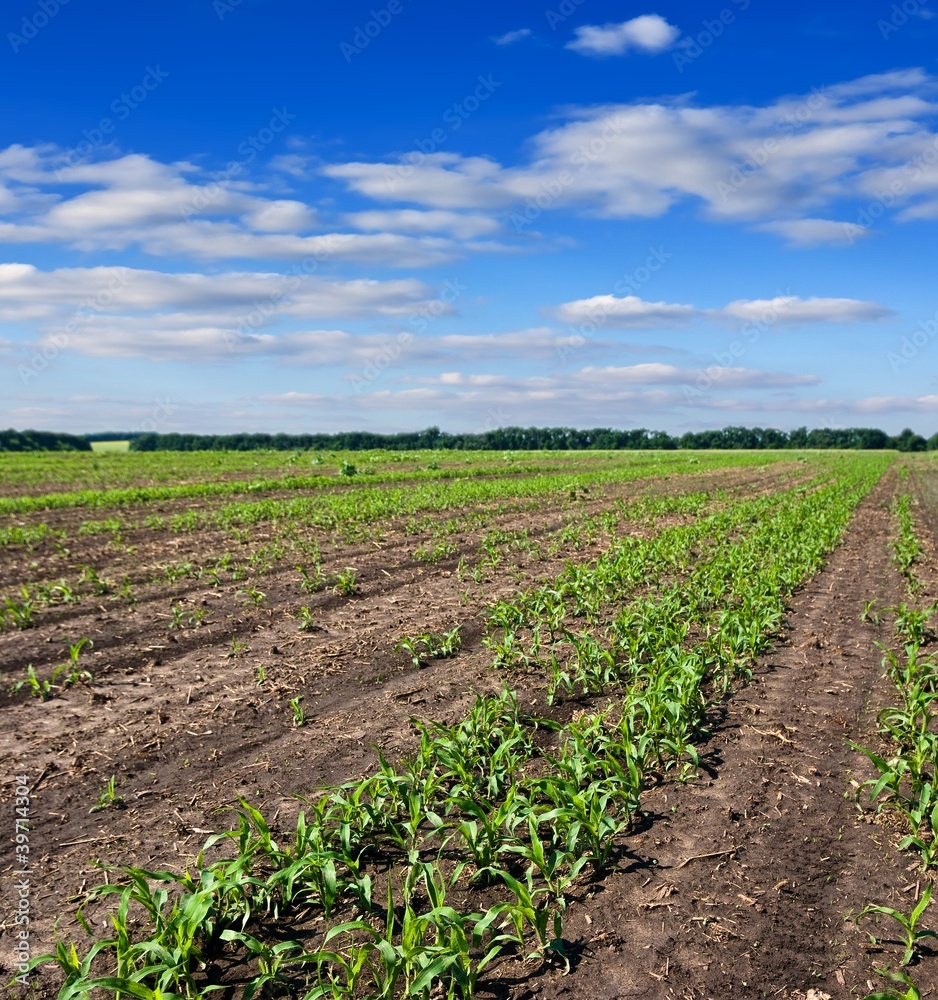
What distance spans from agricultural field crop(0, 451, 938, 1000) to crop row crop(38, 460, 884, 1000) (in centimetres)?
2

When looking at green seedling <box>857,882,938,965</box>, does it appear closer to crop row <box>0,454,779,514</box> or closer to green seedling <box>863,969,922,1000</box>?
green seedling <box>863,969,922,1000</box>

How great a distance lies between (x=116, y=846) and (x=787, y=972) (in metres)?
3.57

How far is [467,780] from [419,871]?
721 mm

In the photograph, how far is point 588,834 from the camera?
390cm

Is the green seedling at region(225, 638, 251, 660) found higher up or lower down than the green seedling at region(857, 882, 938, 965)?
higher up

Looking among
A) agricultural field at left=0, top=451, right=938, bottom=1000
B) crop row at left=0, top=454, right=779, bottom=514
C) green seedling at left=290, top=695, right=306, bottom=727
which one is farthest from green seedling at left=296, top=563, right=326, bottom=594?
crop row at left=0, top=454, right=779, bottom=514

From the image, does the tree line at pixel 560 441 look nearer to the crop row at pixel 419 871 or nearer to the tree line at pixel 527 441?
the tree line at pixel 527 441

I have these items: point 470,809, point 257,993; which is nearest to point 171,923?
point 257,993

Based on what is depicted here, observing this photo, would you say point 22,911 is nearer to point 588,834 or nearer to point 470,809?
point 470,809

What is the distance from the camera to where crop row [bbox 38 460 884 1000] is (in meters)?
3.07

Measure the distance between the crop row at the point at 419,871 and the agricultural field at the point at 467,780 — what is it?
2 centimetres

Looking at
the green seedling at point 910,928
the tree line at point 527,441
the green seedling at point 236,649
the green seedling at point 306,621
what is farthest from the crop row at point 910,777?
the tree line at point 527,441

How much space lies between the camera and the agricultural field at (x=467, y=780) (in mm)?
3215

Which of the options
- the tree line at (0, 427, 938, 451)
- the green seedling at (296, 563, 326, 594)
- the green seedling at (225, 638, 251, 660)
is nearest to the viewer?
the green seedling at (225, 638, 251, 660)
